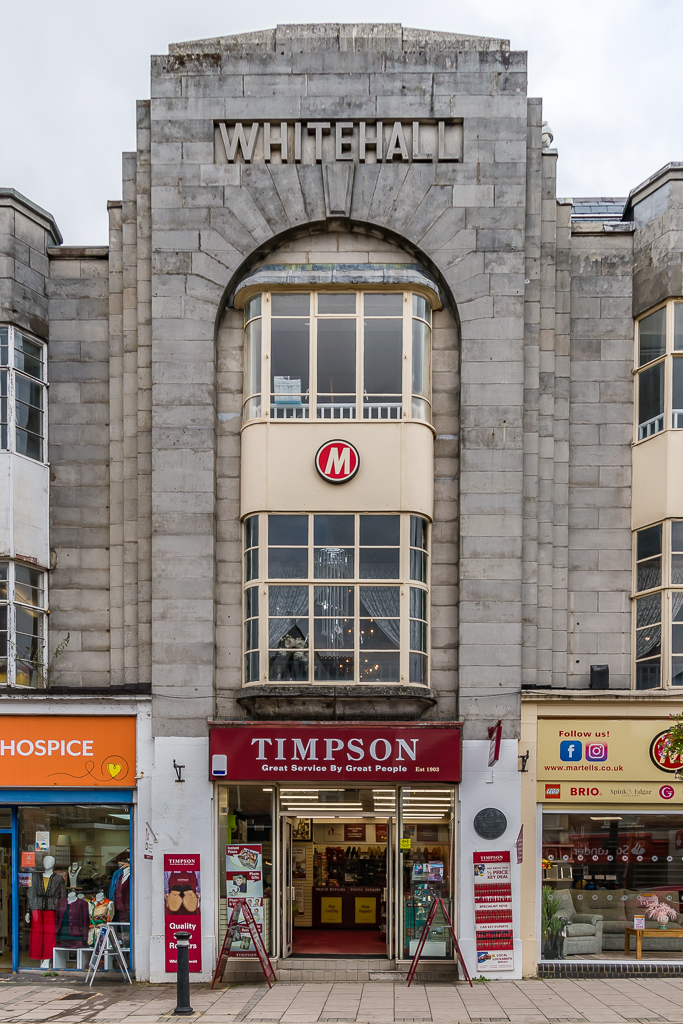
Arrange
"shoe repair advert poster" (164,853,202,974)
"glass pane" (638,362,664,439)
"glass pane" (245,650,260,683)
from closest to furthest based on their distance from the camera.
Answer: "shoe repair advert poster" (164,853,202,974), "glass pane" (245,650,260,683), "glass pane" (638,362,664,439)

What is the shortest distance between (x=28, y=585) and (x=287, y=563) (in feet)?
14.6

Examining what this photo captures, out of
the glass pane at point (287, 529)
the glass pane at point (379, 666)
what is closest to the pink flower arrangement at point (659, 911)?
the glass pane at point (379, 666)

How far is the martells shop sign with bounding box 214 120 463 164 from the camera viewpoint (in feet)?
52.2

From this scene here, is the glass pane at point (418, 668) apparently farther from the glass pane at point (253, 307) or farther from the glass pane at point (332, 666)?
the glass pane at point (253, 307)

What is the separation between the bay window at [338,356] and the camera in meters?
15.6

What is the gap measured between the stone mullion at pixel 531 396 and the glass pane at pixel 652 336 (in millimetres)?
1910

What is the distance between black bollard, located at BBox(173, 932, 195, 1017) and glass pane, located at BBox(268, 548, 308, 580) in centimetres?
548

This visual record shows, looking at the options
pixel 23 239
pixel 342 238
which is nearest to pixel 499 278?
pixel 342 238

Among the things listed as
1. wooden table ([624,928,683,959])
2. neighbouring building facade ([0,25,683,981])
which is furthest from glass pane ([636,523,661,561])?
wooden table ([624,928,683,959])

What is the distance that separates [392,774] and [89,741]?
194 inches

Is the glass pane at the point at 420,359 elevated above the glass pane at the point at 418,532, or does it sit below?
above

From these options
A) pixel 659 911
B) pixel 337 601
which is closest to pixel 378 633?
pixel 337 601

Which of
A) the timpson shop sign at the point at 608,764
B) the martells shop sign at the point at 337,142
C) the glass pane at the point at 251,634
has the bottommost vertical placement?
the timpson shop sign at the point at 608,764

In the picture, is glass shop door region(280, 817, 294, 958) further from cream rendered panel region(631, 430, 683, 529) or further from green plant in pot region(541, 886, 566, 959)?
Result: cream rendered panel region(631, 430, 683, 529)
